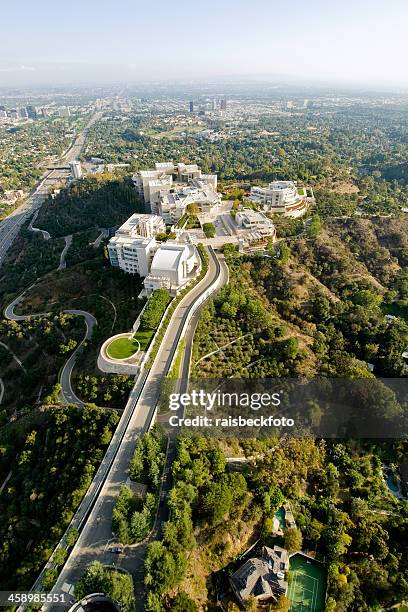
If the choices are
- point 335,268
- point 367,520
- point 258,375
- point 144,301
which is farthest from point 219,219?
point 367,520

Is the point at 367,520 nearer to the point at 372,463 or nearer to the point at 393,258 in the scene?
the point at 372,463

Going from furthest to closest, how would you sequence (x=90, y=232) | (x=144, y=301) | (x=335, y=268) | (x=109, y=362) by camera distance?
1. (x=90, y=232)
2. (x=335, y=268)
3. (x=144, y=301)
4. (x=109, y=362)

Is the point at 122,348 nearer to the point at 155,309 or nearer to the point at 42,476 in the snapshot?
the point at 155,309

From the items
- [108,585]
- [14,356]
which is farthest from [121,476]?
[14,356]

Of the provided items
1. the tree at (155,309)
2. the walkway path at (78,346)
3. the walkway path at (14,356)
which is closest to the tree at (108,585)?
the walkway path at (78,346)

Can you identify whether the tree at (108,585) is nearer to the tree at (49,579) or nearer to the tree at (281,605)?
the tree at (49,579)

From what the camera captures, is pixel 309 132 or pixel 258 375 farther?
pixel 309 132

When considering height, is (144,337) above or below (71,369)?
above
